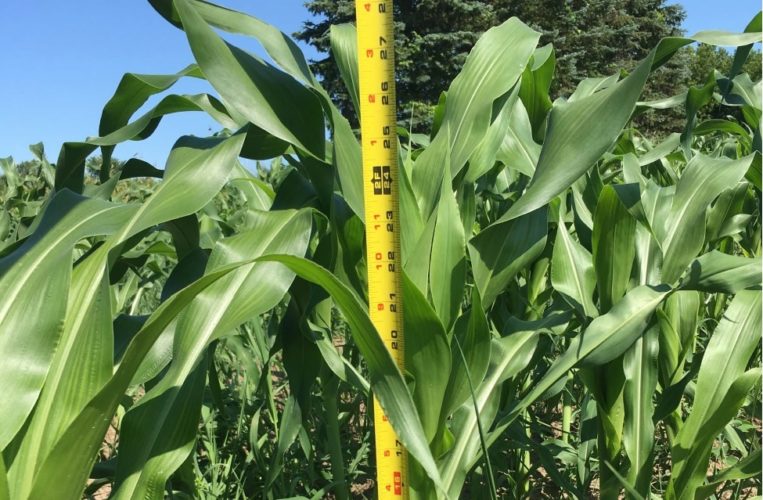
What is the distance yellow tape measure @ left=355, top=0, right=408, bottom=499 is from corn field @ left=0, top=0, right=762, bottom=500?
29 mm

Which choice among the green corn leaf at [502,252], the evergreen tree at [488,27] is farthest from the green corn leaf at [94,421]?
the evergreen tree at [488,27]

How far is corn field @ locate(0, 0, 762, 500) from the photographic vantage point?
789 millimetres

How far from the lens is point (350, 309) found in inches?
27.3

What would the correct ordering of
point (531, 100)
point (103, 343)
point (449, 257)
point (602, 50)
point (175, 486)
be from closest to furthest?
point (103, 343) → point (449, 257) → point (175, 486) → point (531, 100) → point (602, 50)

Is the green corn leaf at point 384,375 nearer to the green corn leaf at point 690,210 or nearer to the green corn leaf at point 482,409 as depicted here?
the green corn leaf at point 482,409

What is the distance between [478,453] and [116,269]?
2.41ft

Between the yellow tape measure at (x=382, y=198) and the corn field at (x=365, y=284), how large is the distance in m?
0.03

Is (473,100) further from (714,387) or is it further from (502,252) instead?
(714,387)

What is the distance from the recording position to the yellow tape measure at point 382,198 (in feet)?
2.69

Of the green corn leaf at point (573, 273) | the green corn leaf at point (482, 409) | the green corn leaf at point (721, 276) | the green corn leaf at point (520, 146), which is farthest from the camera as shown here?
the green corn leaf at point (520, 146)

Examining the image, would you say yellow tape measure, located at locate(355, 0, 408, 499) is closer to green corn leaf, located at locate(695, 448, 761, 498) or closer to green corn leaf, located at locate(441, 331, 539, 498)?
green corn leaf, located at locate(441, 331, 539, 498)

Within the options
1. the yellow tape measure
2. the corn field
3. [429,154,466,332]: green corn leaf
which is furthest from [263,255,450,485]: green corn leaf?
[429,154,466,332]: green corn leaf

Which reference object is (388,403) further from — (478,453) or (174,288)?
(174,288)

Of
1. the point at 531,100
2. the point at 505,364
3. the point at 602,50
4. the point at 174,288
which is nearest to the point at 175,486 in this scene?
the point at 174,288
